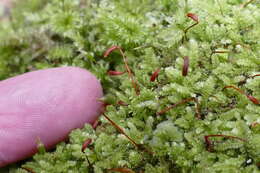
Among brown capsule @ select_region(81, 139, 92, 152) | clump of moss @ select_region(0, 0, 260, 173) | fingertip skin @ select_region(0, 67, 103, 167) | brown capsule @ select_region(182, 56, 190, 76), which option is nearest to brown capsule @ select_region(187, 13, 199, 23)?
clump of moss @ select_region(0, 0, 260, 173)

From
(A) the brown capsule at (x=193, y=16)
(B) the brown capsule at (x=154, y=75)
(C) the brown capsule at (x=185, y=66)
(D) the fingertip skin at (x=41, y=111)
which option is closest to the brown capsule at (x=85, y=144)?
(D) the fingertip skin at (x=41, y=111)

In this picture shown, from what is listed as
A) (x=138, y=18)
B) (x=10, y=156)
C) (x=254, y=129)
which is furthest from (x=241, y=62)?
(x=10, y=156)

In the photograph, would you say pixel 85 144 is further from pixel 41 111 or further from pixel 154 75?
pixel 154 75

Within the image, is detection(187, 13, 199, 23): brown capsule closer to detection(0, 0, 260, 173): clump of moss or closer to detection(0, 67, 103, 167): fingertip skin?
detection(0, 0, 260, 173): clump of moss

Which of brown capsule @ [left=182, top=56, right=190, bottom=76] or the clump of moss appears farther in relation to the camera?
brown capsule @ [left=182, top=56, right=190, bottom=76]

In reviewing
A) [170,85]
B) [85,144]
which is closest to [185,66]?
[170,85]

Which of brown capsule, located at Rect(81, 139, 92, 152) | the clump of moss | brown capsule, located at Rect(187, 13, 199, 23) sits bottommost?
brown capsule, located at Rect(81, 139, 92, 152)
